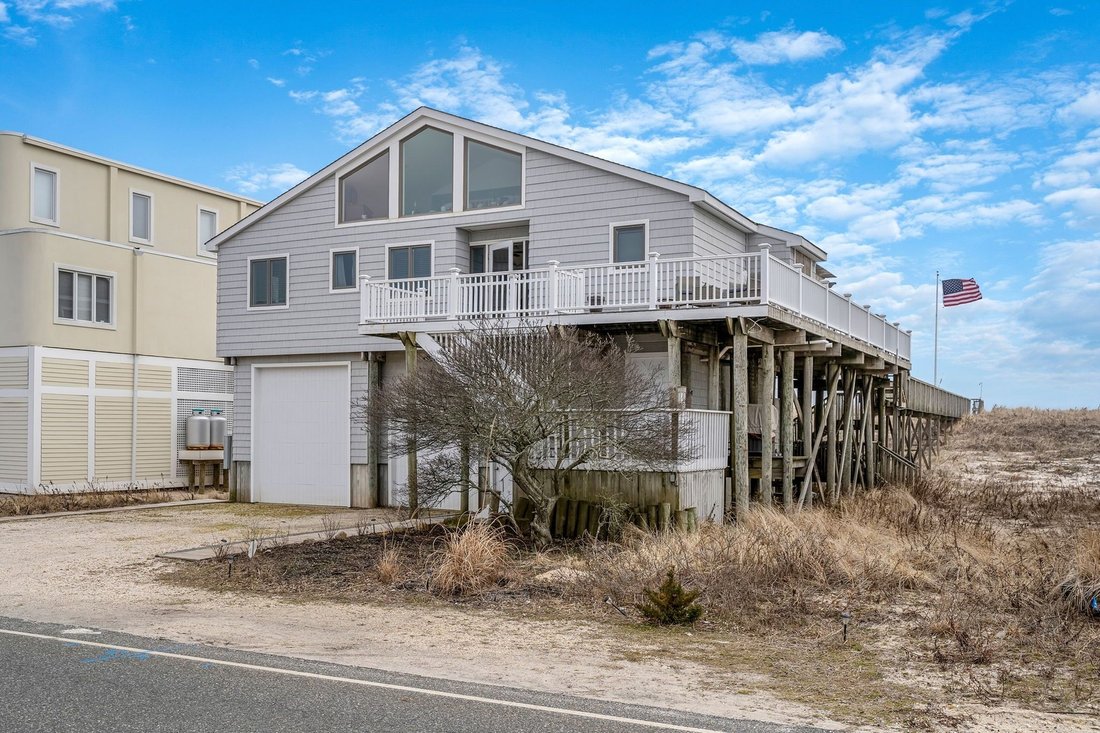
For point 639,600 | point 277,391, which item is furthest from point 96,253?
point 639,600

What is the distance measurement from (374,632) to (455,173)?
50.6 feet

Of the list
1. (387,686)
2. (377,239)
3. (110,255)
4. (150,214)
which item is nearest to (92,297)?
(110,255)

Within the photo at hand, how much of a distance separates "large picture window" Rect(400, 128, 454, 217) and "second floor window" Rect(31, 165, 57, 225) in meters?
11.8

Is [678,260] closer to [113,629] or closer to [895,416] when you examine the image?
[113,629]

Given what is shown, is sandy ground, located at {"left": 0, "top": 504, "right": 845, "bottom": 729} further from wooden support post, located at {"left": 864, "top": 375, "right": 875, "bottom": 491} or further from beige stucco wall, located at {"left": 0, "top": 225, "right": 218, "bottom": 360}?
wooden support post, located at {"left": 864, "top": 375, "right": 875, "bottom": 491}

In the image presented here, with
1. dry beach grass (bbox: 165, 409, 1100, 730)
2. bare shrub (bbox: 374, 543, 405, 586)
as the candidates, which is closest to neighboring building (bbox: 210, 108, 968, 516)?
dry beach grass (bbox: 165, 409, 1100, 730)

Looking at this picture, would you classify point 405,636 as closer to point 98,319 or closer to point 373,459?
point 373,459

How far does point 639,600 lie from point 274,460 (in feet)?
55.0

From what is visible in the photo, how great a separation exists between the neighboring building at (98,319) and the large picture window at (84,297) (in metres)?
0.03

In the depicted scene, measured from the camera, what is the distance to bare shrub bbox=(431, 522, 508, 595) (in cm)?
1200

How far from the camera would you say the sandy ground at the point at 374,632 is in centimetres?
773

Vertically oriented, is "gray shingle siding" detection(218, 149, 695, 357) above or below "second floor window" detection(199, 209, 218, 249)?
below

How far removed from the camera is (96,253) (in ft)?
91.9

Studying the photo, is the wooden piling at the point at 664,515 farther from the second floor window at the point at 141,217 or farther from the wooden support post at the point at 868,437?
the second floor window at the point at 141,217
